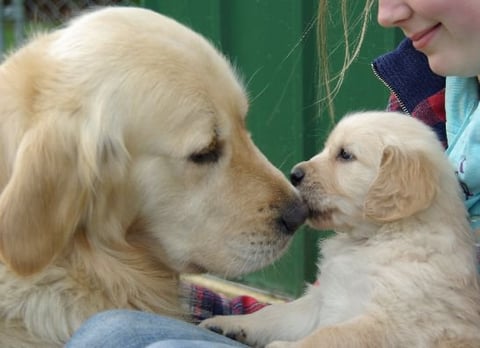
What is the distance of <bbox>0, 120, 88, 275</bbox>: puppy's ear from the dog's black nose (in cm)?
58

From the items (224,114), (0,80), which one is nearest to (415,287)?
(224,114)

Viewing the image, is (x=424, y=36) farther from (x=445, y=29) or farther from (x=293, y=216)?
(x=293, y=216)

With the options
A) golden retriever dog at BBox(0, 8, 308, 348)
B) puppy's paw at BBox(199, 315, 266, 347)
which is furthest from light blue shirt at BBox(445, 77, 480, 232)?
puppy's paw at BBox(199, 315, 266, 347)

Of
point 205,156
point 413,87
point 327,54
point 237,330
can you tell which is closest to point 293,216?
point 205,156

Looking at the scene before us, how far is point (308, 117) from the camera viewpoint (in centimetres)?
448

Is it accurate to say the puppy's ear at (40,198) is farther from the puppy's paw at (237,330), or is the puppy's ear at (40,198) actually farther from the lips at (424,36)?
the lips at (424,36)

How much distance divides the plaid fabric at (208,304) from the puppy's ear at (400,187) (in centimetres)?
66

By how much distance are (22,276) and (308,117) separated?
2673 millimetres

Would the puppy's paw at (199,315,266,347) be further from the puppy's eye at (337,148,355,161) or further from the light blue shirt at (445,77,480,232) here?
the light blue shirt at (445,77,480,232)

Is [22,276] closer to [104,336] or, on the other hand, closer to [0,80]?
[104,336]

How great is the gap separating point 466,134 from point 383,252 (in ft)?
1.52

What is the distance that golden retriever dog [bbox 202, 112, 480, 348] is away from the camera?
2.25 m

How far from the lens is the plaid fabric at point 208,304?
8.74 feet

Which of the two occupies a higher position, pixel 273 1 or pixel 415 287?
pixel 273 1
